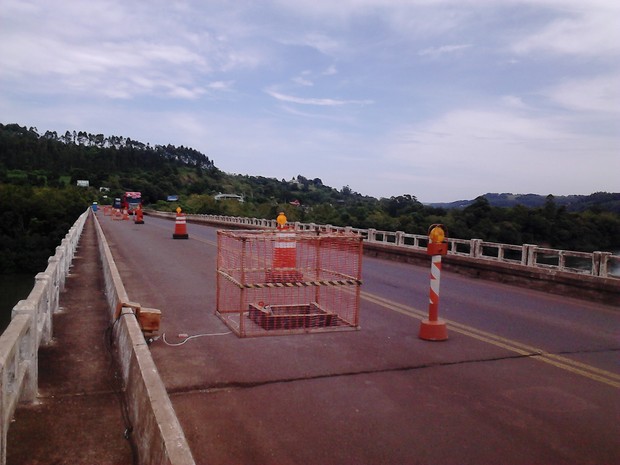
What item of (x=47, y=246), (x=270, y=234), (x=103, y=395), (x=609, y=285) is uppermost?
(x=270, y=234)

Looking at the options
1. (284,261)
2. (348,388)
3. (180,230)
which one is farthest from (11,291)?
(348,388)

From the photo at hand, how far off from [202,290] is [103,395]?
6216 millimetres

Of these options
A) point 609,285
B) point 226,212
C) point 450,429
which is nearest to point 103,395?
point 450,429

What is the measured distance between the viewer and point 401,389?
18.6 feet

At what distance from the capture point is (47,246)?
8444cm

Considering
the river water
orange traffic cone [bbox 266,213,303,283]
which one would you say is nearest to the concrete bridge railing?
orange traffic cone [bbox 266,213,303,283]

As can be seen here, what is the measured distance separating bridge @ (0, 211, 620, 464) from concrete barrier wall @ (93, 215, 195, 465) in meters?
0.01

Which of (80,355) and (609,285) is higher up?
(609,285)

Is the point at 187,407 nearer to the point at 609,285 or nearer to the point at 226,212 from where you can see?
the point at 609,285

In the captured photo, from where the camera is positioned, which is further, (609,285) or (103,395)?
(609,285)

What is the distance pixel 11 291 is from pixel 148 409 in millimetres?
64151

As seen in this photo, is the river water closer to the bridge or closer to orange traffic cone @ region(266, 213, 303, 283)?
orange traffic cone @ region(266, 213, 303, 283)

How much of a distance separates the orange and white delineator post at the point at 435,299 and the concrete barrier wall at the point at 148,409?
3919 millimetres

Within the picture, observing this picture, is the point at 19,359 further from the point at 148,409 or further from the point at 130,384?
the point at 148,409
